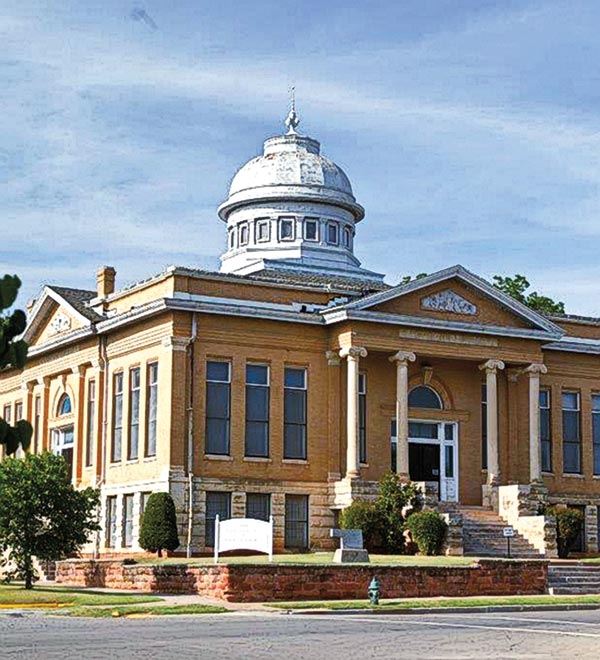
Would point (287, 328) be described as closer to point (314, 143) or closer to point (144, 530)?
point (144, 530)

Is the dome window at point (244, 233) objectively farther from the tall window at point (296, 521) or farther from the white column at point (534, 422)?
the tall window at point (296, 521)

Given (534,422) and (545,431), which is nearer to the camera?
(534,422)

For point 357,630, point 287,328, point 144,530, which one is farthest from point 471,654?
point 287,328

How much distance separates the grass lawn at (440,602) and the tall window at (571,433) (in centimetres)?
1805

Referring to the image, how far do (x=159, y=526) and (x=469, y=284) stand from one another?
45.3 feet

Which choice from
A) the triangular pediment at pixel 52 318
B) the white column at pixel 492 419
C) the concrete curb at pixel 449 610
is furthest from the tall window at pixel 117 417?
the concrete curb at pixel 449 610

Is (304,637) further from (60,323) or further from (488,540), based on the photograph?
(60,323)

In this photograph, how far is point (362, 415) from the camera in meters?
44.4

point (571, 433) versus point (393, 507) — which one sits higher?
point (571, 433)

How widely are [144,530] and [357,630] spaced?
1972cm

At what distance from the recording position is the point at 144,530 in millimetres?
40156

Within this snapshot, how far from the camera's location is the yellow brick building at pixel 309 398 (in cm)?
4228

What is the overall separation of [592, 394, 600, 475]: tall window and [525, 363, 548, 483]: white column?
4401 mm

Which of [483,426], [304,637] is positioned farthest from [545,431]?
[304,637]
